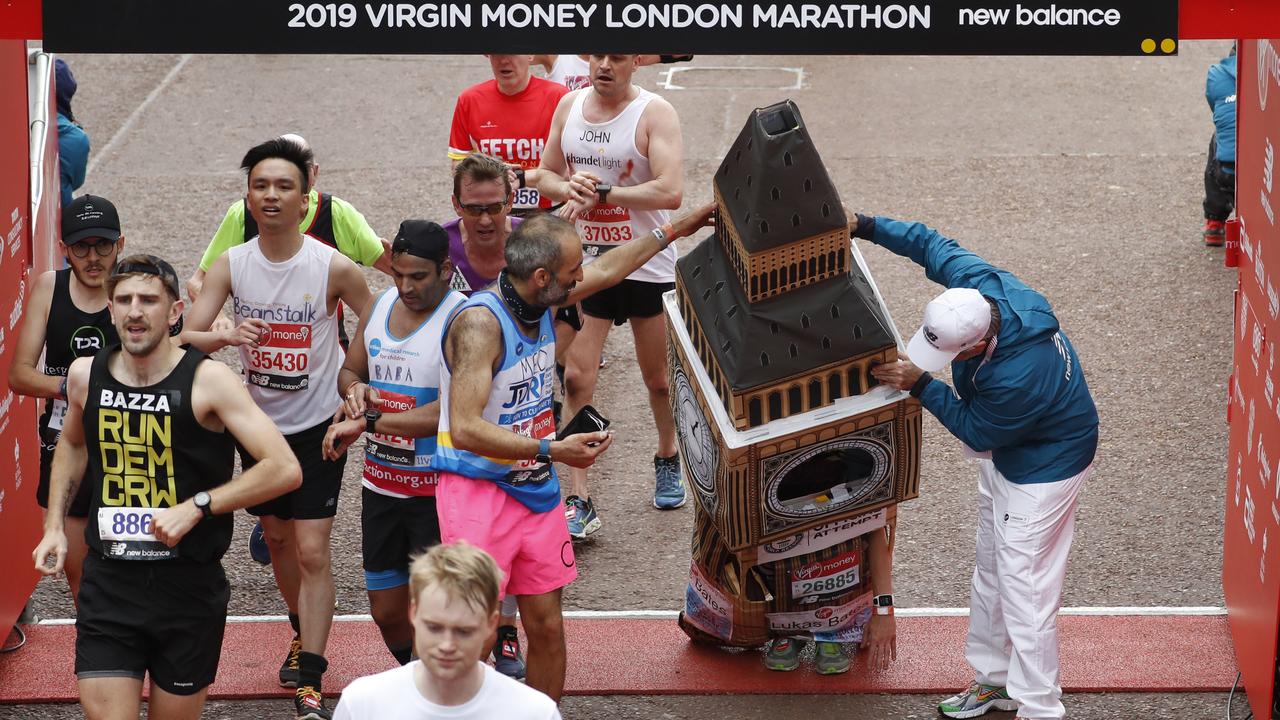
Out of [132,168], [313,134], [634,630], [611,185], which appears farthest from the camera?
[313,134]

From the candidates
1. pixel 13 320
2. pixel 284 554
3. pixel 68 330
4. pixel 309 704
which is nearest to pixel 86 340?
pixel 68 330

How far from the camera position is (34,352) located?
20.0 ft

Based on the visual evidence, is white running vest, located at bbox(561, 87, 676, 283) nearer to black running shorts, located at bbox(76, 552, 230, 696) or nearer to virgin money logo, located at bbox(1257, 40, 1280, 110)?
virgin money logo, located at bbox(1257, 40, 1280, 110)

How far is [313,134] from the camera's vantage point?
14.1m

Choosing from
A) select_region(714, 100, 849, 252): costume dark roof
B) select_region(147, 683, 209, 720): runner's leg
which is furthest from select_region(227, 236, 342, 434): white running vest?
select_region(714, 100, 849, 252): costume dark roof

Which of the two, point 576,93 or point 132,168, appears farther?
point 132,168

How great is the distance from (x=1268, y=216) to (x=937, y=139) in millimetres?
8161

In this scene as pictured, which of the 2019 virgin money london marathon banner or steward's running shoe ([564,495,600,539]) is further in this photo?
steward's running shoe ([564,495,600,539])

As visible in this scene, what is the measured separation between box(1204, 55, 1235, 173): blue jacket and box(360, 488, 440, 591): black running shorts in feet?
21.7

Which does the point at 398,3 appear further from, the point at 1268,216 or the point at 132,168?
the point at 132,168

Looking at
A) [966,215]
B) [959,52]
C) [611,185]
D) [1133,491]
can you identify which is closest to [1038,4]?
[959,52]

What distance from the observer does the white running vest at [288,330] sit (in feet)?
20.3

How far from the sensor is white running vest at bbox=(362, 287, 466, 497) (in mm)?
5797

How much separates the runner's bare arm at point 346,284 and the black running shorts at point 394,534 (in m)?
0.77
